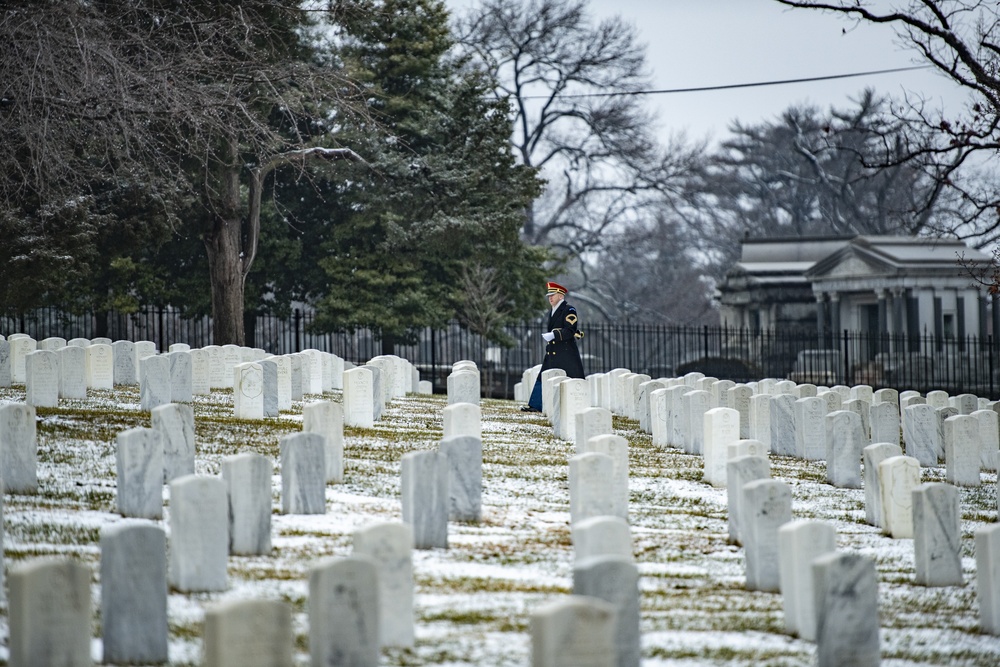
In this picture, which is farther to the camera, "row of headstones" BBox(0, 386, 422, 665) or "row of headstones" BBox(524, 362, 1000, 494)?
"row of headstones" BBox(524, 362, 1000, 494)

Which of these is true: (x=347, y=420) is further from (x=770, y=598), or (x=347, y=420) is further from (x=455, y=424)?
(x=770, y=598)

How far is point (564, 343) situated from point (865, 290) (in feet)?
72.3

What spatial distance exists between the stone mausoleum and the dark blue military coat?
17.5 meters

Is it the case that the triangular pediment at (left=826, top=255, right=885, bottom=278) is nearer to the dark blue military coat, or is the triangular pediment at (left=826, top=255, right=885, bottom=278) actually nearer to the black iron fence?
the black iron fence

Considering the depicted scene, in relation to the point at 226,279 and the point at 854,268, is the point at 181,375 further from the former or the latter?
the point at 854,268

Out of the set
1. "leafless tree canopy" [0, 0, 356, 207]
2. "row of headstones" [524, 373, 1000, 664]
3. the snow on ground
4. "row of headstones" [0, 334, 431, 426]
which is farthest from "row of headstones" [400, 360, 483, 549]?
"leafless tree canopy" [0, 0, 356, 207]

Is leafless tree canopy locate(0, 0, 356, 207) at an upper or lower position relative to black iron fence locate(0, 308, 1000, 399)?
upper

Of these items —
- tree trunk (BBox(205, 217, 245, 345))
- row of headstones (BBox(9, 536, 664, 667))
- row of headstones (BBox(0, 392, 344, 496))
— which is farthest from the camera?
tree trunk (BBox(205, 217, 245, 345))

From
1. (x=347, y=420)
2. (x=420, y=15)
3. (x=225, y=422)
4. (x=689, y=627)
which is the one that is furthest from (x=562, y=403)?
(x=420, y=15)

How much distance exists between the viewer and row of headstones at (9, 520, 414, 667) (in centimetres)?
413

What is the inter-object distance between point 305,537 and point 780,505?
264 cm

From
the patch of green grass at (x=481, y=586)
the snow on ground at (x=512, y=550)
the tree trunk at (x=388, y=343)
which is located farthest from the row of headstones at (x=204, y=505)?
the tree trunk at (x=388, y=343)

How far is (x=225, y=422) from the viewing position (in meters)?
11.7

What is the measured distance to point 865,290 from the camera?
3625 centimetres
